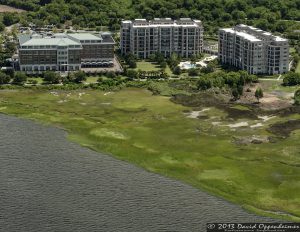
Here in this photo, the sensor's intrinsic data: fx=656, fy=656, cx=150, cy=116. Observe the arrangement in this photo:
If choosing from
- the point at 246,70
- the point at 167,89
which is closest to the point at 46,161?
the point at 167,89

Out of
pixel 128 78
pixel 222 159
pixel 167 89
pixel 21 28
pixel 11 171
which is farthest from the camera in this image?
pixel 21 28

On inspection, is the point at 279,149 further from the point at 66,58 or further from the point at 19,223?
the point at 66,58

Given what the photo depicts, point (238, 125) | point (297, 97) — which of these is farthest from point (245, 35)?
point (238, 125)

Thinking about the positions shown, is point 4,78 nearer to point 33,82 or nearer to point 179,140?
point 33,82

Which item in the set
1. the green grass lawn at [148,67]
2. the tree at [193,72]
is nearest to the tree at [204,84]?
the tree at [193,72]

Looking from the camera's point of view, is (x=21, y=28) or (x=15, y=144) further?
(x=21, y=28)

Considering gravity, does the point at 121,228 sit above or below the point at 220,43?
below

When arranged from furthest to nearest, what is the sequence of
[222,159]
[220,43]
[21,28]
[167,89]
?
[21,28] < [220,43] < [167,89] < [222,159]

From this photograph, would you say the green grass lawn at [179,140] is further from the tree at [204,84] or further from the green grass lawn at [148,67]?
the green grass lawn at [148,67]

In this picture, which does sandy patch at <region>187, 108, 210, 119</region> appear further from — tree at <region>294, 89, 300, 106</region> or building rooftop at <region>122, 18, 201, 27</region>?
building rooftop at <region>122, 18, 201, 27</region>

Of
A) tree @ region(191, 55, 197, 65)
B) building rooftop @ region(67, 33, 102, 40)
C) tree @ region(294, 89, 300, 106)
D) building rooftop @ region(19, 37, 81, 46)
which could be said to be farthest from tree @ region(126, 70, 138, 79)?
tree @ region(294, 89, 300, 106)
